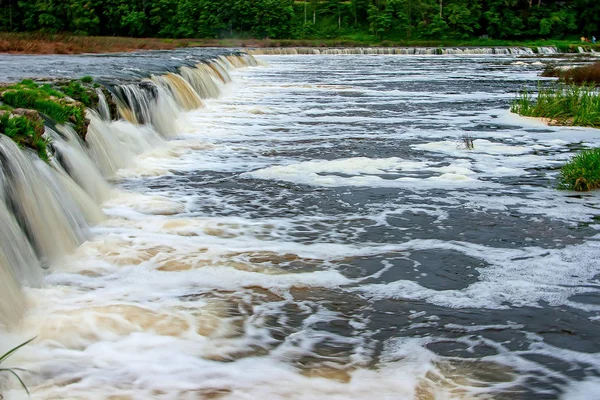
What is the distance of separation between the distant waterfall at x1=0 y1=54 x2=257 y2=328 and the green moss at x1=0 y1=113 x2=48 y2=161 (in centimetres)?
24

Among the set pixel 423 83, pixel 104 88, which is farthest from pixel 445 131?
pixel 423 83

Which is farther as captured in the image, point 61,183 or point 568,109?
point 568,109

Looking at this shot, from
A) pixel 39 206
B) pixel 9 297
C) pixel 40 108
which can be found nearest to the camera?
pixel 9 297

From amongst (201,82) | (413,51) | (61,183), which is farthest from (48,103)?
(413,51)

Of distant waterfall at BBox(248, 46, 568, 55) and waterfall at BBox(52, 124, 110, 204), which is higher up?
distant waterfall at BBox(248, 46, 568, 55)

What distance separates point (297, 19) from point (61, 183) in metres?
83.5

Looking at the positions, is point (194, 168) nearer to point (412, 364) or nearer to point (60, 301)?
point (60, 301)

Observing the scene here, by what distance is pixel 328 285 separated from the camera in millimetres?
6426

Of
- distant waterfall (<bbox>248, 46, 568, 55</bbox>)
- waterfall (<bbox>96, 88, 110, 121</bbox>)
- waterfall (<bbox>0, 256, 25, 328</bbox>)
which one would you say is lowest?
waterfall (<bbox>0, 256, 25, 328</bbox>)

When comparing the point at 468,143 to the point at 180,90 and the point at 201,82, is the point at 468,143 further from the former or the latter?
the point at 201,82

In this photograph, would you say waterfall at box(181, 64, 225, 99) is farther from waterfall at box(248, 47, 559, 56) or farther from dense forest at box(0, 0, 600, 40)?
dense forest at box(0, 0, 600, 40)

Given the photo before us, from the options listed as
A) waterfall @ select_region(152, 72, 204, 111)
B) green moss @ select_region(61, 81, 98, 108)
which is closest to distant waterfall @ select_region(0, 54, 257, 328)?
green moss @ select_region(61, 81, 98, 108)

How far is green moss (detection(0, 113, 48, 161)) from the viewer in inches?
315

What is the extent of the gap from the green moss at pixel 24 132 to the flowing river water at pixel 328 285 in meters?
1.13
